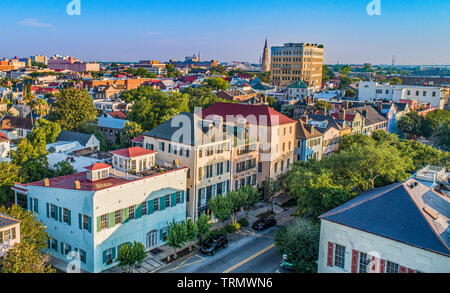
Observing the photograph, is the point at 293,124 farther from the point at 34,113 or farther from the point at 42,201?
the point at 34,113

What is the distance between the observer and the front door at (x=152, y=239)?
35.4 m

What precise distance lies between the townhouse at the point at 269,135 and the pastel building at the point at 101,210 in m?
16.6

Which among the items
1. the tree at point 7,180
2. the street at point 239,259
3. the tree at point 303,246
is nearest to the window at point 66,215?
the street at point 239,259

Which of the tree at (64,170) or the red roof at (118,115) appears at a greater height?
the red roof at (118,115)

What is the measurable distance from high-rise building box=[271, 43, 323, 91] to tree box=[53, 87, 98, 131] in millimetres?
122895

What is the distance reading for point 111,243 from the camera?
104 ft

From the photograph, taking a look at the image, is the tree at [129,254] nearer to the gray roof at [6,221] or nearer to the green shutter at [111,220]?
the green shutter at [111,220]

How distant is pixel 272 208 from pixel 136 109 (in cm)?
3508

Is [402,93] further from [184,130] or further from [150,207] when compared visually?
[150,207]

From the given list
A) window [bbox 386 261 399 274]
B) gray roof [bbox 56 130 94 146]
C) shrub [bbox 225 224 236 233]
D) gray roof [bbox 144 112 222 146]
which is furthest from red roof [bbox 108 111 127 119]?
window [bbox 386 261 399 274]

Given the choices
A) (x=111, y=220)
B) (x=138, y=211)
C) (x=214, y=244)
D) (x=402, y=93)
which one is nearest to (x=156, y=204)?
(x=138, y=211)

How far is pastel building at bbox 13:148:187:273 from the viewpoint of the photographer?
3072cm
